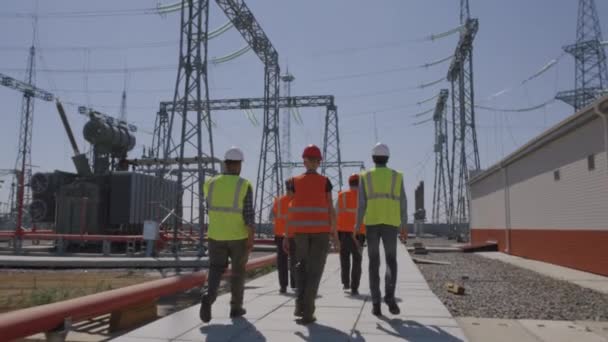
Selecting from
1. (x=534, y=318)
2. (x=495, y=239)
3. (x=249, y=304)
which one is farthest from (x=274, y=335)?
(x=495, y=239)

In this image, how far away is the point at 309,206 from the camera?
5.04 metres

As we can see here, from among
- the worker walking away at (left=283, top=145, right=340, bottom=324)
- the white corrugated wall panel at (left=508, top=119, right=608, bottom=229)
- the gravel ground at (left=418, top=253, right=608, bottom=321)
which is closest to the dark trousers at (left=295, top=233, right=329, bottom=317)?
the worker walking away at (left=283, top=145, right=340, bottom=324)

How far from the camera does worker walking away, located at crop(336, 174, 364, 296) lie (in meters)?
7.37

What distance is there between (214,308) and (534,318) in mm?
3928

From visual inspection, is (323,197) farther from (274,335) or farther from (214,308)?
(214,308)

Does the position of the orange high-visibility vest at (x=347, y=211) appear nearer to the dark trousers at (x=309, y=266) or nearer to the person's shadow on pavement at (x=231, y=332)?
the dark trousers at (x=309, y=266)

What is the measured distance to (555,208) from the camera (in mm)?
14250

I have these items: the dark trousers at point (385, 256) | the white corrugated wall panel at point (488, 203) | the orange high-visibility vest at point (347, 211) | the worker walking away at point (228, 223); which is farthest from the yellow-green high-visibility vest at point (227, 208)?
the white corrugated wall panel at point (488, 203)

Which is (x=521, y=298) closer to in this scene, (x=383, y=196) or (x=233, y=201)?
Answer: (x=383, y=196)

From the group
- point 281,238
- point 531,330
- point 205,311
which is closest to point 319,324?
point 205,311

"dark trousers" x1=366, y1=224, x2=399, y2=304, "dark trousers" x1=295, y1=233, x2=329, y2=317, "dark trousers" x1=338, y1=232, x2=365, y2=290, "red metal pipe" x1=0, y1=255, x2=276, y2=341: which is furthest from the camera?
"dark trousers" x1=338, y1=232, x2=365, y2=290

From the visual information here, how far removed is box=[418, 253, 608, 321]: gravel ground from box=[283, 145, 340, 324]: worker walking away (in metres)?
2.18

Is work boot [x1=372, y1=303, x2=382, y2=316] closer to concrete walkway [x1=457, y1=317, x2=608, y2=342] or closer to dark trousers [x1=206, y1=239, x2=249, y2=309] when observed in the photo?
concrete walkway [x1=457, y1=317, x2=608, y2=342]

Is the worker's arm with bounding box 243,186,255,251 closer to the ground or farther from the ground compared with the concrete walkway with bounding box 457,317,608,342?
farther from the ground
